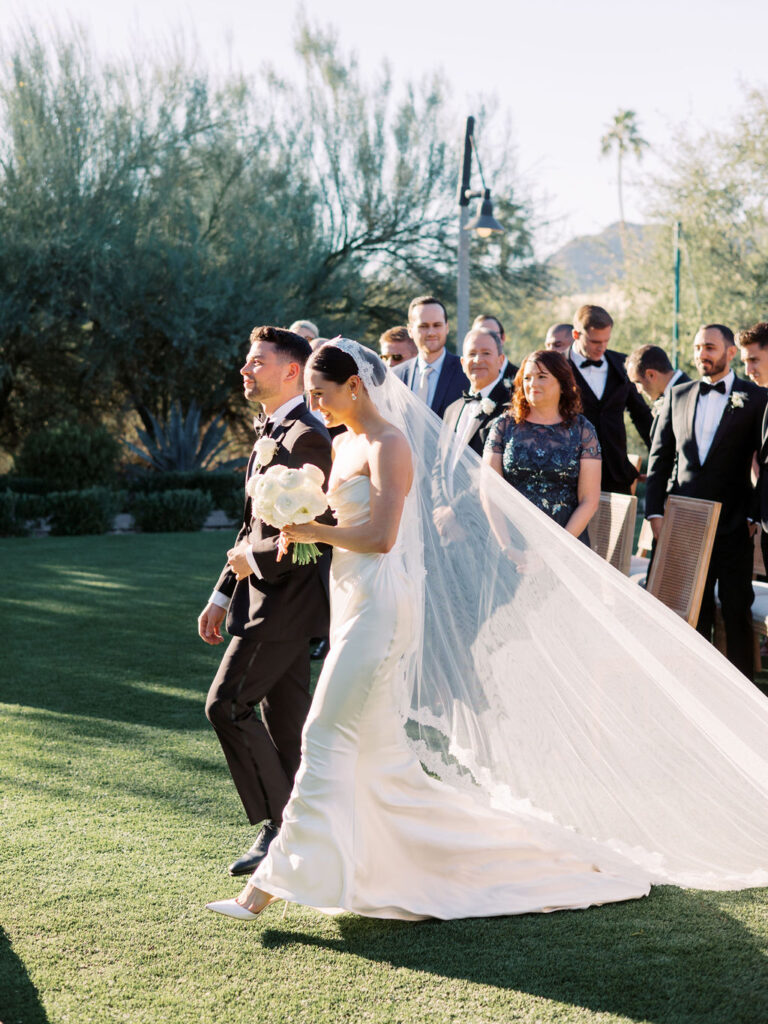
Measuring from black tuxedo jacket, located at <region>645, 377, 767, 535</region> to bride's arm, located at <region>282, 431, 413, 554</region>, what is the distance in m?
3.44

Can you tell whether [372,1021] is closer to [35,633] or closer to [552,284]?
[35,633]

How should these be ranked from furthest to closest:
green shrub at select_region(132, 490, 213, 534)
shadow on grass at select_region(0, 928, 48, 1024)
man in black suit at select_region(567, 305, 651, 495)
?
green shrub at select_region(132, 490, 213, 534)
man in black suit at select_region(567, 305, 651, 495)
shadow on grass at select_region(0, 928, 48, 1024)

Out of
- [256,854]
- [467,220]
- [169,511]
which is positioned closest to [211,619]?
[256,854]

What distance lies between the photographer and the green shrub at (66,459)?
18.7m

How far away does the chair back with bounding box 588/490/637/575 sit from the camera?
601 cm

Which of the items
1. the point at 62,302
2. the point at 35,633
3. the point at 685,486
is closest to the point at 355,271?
the point at 62,302

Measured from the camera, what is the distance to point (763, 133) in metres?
29.6

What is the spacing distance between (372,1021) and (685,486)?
4.34 meters

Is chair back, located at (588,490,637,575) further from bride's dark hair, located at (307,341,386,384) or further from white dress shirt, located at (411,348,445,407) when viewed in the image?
bride's dark hair, located at (307,341,386,384)

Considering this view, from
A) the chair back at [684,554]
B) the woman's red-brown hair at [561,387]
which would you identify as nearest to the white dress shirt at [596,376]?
the chair back at [684,554]

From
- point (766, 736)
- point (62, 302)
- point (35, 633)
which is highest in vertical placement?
point (62, 302)

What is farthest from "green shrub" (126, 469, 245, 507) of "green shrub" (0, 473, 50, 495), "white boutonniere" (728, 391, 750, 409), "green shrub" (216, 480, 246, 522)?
"white boutonniere" (728, 391, 750, 409)

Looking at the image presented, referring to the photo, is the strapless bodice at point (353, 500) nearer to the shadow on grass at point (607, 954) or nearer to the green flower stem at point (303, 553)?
the green flower stem at point (303, 553)

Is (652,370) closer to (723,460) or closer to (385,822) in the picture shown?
(723,460)
